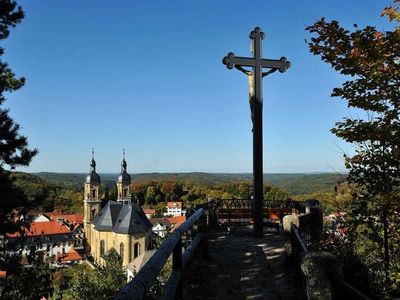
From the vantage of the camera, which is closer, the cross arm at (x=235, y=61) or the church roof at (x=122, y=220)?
the cross arm at (x=235, y=61)

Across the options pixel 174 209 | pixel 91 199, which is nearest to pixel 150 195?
pixel 174 209

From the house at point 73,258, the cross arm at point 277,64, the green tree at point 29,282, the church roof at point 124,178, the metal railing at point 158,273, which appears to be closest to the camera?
the metal railing at point 158,273

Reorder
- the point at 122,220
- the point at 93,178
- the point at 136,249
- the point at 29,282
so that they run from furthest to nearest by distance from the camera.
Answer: the point at 93,178, the point at 122,220, the point at 136,249, the point at 29,282

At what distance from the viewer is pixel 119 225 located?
183ft

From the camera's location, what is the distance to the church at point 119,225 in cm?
5428

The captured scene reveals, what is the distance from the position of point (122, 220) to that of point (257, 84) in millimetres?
50508

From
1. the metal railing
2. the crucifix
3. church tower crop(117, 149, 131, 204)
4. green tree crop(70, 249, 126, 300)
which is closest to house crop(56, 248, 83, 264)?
church tower crop(117, 149, 131, 204)

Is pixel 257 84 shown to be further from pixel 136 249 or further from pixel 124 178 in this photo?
pixel 124 178

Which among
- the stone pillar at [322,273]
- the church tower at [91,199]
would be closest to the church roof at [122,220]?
the church tower at [91,199]

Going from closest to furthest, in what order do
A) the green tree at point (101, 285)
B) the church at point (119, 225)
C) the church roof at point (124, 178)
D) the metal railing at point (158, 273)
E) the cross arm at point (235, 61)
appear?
the metal railing at point (158, 273) < the cross arm at point (235, 61) < the green tree at point (101, 285) < the church at point (119, 225) < the church roof at point (124, 178)

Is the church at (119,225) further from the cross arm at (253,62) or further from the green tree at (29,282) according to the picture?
the cross arm at (253,62)

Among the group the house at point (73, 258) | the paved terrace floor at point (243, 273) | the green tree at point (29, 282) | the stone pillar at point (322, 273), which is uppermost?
the stone pillar at point (322, 273)

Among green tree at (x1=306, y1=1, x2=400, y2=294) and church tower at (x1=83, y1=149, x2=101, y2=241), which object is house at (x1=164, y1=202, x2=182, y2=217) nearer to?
church tower at (x1=83, y1=149, x2=101, y2=241)

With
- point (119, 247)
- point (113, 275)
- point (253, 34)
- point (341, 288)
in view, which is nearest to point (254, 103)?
point (253, 34)
